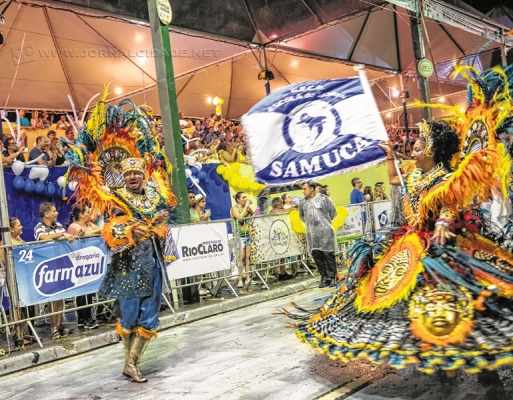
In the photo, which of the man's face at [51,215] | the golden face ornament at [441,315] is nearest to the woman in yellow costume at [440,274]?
the golden face ornament at [441,315]

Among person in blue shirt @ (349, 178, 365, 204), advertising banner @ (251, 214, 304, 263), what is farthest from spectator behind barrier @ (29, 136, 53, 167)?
person in blue shirt @ (349, 178, 365, 204)

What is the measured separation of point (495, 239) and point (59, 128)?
11.2m

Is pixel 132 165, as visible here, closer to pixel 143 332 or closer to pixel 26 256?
pixel 143 332

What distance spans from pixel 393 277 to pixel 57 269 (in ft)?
15.8

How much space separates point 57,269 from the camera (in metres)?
7.32

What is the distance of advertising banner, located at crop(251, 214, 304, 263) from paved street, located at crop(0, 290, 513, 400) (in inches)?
129

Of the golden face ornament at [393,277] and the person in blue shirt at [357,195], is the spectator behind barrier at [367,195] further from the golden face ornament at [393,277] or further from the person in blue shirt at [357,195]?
the golden face ornament at [393,277]

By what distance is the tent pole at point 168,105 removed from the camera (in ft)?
30.8

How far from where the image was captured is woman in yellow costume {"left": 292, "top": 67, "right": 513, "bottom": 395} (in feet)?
11.4

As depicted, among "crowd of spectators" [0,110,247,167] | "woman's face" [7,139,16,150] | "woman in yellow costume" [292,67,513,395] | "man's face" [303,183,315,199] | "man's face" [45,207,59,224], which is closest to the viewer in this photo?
"woman in yellow costume" [292,67,513,395]

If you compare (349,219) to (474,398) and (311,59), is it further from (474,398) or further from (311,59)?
(474,398)

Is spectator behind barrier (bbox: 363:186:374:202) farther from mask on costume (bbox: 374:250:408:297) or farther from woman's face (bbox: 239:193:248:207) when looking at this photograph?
mask on costume (bbox: 374:250:408:297)

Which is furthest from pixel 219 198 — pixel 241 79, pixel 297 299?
pixel 241 79

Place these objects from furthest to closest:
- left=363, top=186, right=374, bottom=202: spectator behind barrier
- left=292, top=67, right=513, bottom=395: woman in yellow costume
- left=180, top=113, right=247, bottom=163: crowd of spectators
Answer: left=363, top=186, right=374, bottom=202: spectator behind barrier
left=180, top=113, right=247, bottom=163: crowd of spectators
left=292, top=67, right=513, bottom=395: woman in yellow costume
